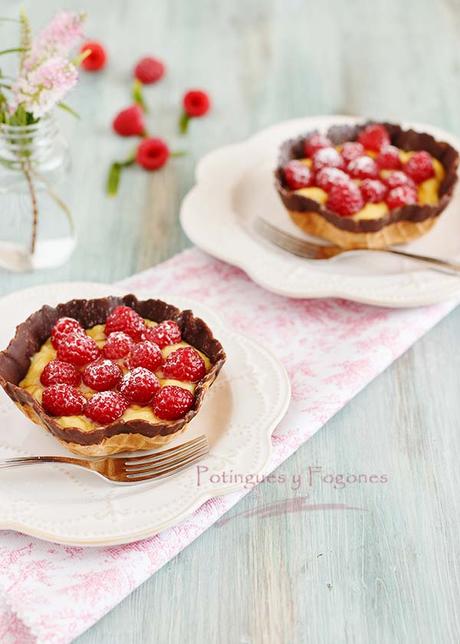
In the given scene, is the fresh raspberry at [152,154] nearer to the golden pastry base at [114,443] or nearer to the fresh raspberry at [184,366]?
the fresh raspberry at [184,366]

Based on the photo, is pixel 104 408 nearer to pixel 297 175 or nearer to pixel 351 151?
pixel 297 175

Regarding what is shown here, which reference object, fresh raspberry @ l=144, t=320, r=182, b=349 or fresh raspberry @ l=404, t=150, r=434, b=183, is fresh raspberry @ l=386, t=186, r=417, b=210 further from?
fresh raspberry @ l=144, t=320, r=182, b=349

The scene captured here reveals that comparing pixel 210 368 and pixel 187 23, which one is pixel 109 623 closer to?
pixel 210 368

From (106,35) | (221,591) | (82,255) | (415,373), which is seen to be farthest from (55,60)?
(106,35)

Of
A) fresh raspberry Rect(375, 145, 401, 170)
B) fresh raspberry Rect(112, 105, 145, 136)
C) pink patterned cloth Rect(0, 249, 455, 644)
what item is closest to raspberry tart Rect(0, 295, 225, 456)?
pink patterned cloth Rect(0, 249, 455, 644)

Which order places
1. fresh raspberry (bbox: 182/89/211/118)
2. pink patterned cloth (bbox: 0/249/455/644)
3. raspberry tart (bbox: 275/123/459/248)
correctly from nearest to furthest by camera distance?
1. pink patterned cloth (bbox: 0/249/455/644)
2. raspberry tart (bbox: 275/123/459/248)
3. fresh raspberry (bbox: 182/89/211/118)

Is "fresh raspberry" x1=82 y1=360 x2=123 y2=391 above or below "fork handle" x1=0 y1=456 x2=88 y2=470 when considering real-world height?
above
